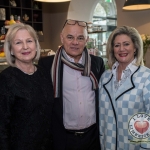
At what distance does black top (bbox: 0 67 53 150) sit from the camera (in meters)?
1.22

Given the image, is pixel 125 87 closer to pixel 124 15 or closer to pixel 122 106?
pixel 122 106

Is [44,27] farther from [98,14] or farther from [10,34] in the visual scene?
[10,34]

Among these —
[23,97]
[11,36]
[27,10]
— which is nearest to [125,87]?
[23,97]

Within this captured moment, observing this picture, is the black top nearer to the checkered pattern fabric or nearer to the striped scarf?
the striped scarf

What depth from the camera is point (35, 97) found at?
4.28 feet

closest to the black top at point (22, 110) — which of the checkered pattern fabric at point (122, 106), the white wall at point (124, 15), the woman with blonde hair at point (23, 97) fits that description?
the woman with blonde hair at point (23, 97)

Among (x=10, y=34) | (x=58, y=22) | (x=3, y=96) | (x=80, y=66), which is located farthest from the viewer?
(x=58, y=22)

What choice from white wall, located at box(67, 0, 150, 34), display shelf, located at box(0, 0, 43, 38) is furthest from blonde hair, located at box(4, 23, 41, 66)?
display shelf, located at box(0, 0, 43, 38)

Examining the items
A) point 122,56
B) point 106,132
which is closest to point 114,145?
point 106,132

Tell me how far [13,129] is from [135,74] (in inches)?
35.2

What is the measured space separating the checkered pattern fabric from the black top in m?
0.44

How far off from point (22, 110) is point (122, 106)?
2.22 ft

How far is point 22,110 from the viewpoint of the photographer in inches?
49.6

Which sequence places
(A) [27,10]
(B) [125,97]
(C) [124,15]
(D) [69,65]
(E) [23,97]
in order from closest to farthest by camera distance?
(E) [23,97], (B) [125,97], (D) [69,65], (C) [124,15], (A) [27,10]
